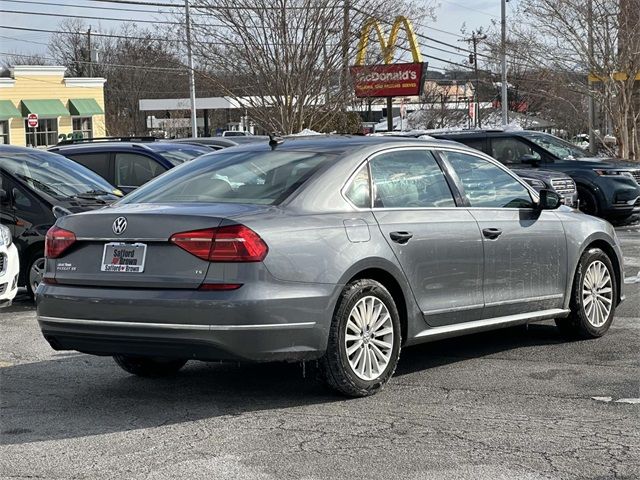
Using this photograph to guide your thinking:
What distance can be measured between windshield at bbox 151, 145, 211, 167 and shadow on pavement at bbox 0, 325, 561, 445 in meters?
6.39

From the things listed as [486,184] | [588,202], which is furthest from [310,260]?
[588,202]

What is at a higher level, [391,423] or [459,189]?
[459,189]

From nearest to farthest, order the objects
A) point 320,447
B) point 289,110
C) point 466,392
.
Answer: point 320,447
point 466,392
point 289,110

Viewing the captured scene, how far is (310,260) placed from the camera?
6.05 meters

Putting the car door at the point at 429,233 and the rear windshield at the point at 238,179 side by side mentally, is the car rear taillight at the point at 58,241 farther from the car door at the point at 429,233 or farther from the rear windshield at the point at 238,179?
the car door at the point at 429,233

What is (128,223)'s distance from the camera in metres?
6.09

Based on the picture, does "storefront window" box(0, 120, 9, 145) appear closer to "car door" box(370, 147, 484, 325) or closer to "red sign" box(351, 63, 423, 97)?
"red sign" box(351, 63, 423, 97)

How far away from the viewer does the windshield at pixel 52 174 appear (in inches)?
444

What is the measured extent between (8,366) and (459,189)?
137 inches

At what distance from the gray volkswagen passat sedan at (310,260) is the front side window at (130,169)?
7.04 metres

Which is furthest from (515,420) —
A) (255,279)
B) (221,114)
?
(221,114)

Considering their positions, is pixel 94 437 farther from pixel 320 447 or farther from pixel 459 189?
pixel 459 189

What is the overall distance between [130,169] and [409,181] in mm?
7755

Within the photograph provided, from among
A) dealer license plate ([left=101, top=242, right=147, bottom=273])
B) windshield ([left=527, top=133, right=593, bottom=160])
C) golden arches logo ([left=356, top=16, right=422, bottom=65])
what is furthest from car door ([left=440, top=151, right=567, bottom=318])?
golden arches logo ([left=356, top=16, right=422, bottom=65])
